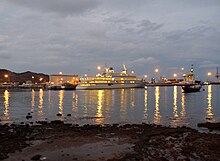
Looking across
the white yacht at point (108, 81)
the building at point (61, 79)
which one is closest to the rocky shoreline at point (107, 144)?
the white yacht at point (108, 81)

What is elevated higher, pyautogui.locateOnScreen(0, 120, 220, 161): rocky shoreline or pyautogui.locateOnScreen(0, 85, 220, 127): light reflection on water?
pyautogui.locateOnScreen(0, 85, 220, 127): light reflection on water

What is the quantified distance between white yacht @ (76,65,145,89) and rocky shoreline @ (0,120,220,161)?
4329 inches

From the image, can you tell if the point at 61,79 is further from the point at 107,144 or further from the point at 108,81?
the point at 107,144

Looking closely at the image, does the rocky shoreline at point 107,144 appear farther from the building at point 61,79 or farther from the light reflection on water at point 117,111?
the building at point 61,79

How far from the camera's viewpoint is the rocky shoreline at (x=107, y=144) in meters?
13.7

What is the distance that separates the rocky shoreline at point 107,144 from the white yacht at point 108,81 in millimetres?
109963

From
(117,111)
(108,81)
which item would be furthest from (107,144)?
(108,81)

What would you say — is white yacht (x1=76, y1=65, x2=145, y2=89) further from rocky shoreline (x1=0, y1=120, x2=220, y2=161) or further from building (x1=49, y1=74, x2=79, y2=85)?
rocky shoreline (x1=0, y1=120, x2=220, y2=161)

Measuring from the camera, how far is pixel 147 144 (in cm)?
1630

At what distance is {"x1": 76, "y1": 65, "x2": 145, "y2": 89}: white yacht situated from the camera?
13175 centimetres

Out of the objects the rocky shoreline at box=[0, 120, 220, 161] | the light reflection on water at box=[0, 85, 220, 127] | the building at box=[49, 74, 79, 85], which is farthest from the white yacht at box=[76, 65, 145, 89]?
the rocky shoreline at box=[0, 120, 220, 161]

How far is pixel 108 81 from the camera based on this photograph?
440 feet

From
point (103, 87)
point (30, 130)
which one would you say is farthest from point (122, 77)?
point (30, 130)

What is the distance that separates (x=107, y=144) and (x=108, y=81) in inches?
4630
